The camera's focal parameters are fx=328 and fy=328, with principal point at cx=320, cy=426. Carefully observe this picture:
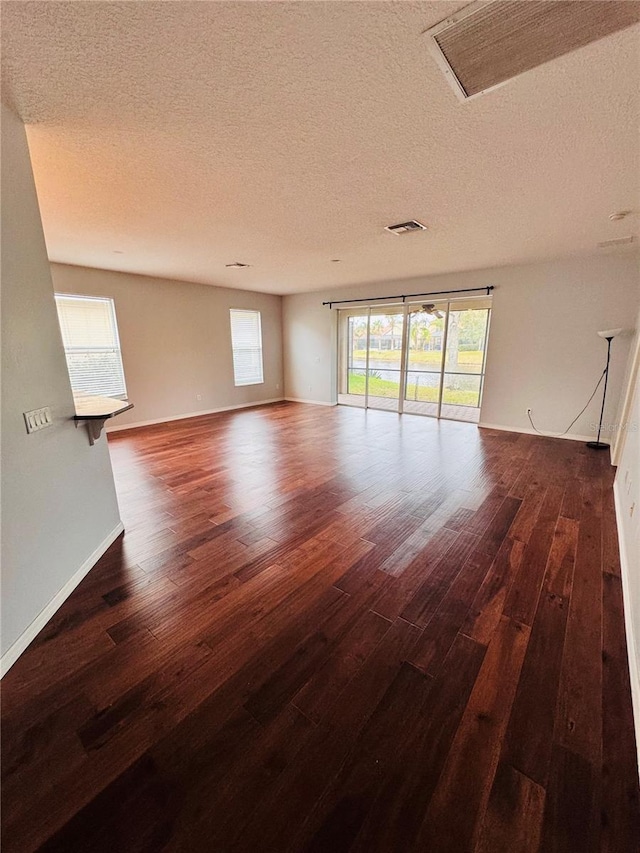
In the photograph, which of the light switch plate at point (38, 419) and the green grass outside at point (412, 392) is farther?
the green grass outside at point (412, 392)

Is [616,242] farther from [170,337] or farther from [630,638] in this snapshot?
[170,337]

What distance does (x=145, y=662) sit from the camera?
152cm

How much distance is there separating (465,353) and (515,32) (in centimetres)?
510

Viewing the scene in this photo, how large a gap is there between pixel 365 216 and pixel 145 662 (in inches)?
140

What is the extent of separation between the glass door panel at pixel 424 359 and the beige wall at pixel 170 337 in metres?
3.43

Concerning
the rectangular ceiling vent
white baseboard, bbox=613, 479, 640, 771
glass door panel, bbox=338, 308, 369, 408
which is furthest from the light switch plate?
glass door panel, bbox=338, 308, 369, 408

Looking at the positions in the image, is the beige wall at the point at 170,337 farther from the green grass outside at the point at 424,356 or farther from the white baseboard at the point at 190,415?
the green grass outside at the point at 424,356

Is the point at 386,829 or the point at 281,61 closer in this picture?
the point at 386,829

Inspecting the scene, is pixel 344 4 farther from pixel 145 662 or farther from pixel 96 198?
pixel 145 662

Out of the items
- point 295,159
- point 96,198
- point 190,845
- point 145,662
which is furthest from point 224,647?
point 96,198

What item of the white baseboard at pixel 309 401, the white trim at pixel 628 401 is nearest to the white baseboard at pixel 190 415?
the white baseboard at pixel 309 401

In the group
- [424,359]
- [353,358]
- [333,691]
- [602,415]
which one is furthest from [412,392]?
[333,691]

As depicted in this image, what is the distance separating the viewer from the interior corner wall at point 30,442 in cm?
152

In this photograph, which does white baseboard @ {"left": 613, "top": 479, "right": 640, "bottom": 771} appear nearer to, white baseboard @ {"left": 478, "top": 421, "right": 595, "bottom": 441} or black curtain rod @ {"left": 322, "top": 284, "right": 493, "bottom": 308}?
white baseboard @ {"left": 478, "top": 421, "right": 595, "bottom": 441}
